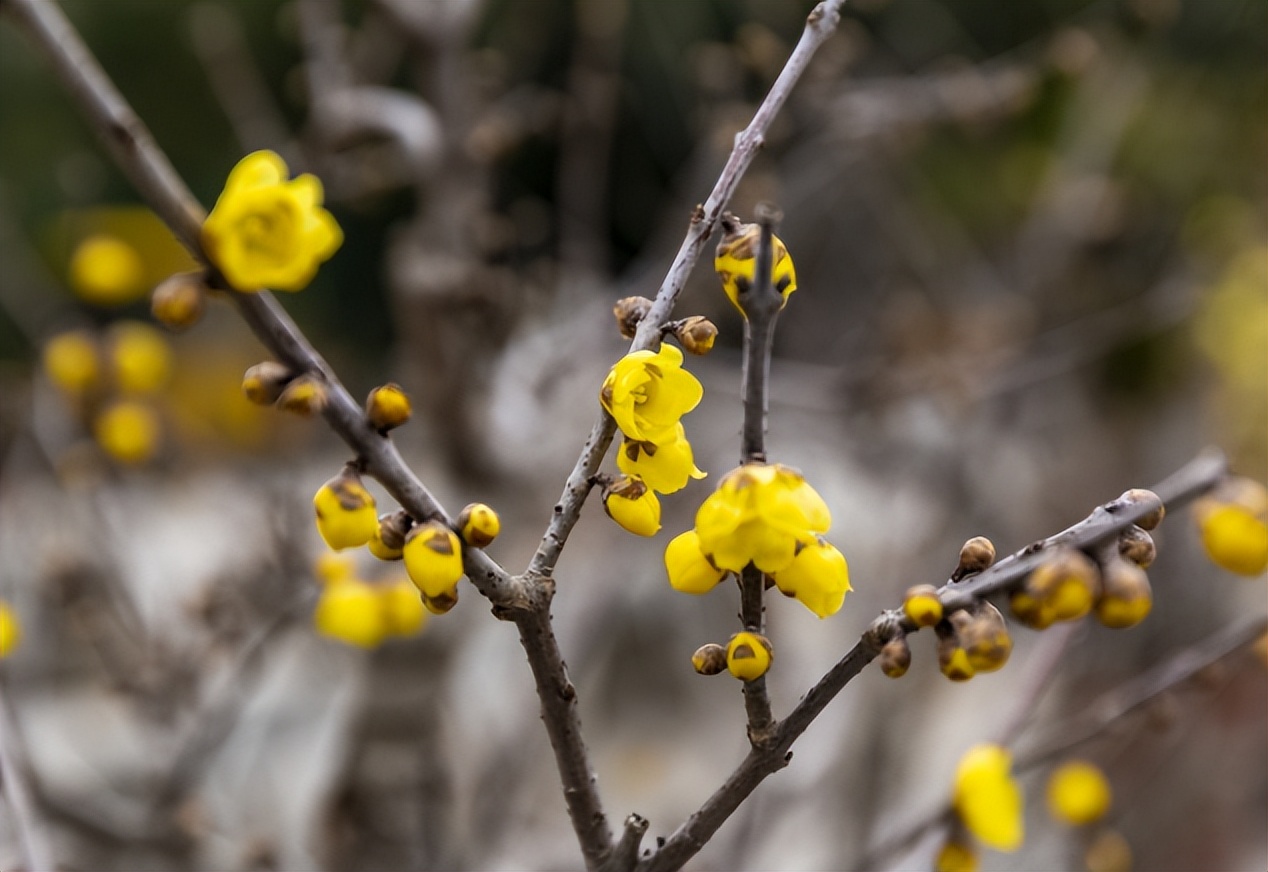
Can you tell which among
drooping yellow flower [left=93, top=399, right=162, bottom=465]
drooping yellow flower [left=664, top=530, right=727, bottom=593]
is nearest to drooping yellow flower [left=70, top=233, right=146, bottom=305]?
drooping yellow flower [left=93, top=399, right=162, bottom=465]

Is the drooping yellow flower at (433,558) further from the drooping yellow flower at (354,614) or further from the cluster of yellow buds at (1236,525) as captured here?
the drooping yellow flower at (354,614)

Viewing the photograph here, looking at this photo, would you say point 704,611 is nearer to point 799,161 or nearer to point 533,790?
point 533,790

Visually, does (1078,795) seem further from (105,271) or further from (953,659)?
(105,271)

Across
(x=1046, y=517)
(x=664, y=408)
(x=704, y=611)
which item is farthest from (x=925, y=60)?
(x=664, y=408)

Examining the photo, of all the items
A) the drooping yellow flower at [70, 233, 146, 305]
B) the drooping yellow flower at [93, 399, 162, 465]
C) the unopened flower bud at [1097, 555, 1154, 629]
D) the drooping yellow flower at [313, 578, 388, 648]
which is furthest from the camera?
the drooping yellow flower at [70, 233, 146, 305]

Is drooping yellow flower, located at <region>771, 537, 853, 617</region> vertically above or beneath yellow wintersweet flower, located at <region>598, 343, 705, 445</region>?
beneath

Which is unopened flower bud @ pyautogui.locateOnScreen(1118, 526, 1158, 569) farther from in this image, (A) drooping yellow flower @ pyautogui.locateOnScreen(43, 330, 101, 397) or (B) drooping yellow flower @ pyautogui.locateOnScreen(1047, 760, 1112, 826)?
(A) drooping yellow flower @ pyautogui.locateOnScreen(43, 330, 101, 397)
